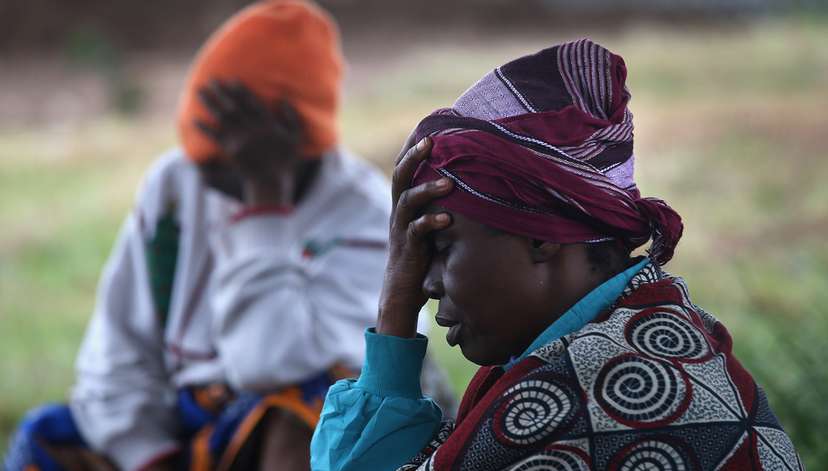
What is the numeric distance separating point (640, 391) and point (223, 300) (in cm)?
180

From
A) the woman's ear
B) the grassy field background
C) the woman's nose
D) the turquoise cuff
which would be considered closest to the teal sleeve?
the turquoise cuff

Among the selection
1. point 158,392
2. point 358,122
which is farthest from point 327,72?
point 358,122

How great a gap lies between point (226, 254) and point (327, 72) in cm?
86

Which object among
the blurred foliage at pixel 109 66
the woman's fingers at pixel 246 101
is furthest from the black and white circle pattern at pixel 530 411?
the blurred foliage at pixel 109 66

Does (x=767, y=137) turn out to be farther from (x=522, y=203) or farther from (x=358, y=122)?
(x=522, y=203)

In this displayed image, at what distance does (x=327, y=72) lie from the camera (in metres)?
3.12

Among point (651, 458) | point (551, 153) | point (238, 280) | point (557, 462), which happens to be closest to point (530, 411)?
point (557, 462)

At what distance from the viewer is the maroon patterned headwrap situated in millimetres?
1370

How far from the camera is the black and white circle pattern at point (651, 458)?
1209 mm

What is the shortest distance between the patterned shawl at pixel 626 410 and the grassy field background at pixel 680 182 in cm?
152

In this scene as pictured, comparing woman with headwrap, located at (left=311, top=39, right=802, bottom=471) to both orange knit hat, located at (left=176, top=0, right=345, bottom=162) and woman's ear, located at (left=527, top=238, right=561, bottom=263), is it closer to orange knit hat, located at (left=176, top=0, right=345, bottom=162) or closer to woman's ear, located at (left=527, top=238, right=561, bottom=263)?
woman's ear, located at (left=527, top=238, right=561, bottom=263)

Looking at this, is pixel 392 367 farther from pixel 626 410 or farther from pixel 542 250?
pixel 626 410

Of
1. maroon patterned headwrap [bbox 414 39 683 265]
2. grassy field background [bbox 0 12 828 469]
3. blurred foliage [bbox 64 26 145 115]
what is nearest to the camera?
maroon patterned headwrap [bbox 414 39 683 265]

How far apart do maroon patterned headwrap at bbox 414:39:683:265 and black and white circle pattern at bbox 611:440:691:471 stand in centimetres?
39
